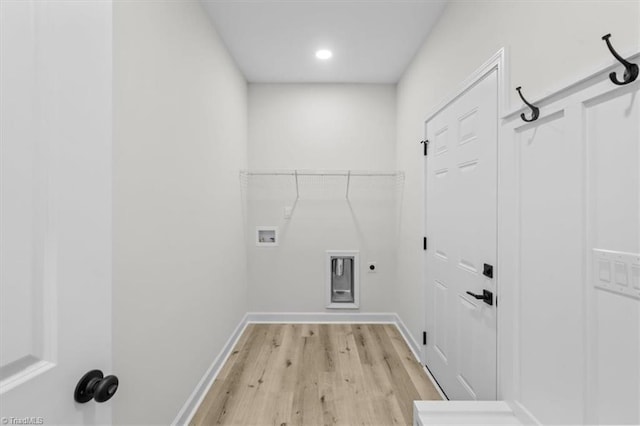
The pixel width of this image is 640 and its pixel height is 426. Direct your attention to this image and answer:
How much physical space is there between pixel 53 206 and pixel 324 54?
2733mm

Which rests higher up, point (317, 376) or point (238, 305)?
point (238, 305)

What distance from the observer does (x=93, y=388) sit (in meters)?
0.60

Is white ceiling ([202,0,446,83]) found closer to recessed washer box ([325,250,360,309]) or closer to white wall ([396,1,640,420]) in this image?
white wall ([396,1,640,420])

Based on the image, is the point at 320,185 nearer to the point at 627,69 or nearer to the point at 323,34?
the point at 323,34

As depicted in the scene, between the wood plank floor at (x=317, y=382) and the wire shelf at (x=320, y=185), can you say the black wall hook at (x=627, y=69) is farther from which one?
the wire shelf at (x=320, y=185)

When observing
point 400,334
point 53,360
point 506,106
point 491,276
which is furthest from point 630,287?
point 400,334

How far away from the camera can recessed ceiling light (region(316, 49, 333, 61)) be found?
8.90ft

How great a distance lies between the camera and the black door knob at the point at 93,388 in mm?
589

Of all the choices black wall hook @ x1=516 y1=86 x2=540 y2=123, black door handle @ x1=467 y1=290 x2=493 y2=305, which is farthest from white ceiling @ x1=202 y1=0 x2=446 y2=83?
black door handle @ x1=467 y1=290 x2=493 y2=305

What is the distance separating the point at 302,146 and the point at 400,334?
2342 mm

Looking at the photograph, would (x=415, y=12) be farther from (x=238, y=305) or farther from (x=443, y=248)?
(x=238, y=305)

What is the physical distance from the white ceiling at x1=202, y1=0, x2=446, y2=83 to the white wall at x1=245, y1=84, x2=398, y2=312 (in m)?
0.29

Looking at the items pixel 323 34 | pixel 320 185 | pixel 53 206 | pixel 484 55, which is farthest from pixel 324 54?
pixel 53 206

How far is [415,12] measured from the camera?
7.13 feet
